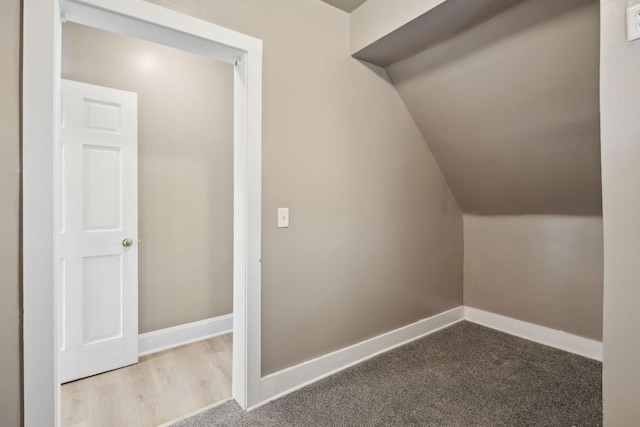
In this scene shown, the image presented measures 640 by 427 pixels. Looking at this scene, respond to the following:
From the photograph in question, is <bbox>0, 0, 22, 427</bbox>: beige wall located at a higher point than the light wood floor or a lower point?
higher

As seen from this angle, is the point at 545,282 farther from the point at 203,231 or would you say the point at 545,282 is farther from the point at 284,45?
the point at 203,231

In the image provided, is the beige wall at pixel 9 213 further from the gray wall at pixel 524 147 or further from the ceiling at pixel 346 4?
the gray wall at pixel 524 147

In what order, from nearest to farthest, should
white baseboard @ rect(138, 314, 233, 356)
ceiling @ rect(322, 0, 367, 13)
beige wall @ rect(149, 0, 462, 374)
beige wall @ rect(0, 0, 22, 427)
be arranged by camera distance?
beige wall @ rect(0, 0, 22, 427), beige wall @ rect(149, 0, 462, 374), ceiling @ rect(322, 0, 367, 13), white baseboard @ rect(138, 314, 233, 356)

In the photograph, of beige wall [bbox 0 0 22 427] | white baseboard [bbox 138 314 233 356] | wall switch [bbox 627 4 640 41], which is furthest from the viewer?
white baseboard [bbox 138 314 233 356]

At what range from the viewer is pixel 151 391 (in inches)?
78.1

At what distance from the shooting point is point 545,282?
2.62 metres

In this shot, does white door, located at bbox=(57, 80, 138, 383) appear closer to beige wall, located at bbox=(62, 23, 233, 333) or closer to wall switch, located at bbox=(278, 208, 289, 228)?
beige wall, located at bbox=(62, 23, 233, 333)

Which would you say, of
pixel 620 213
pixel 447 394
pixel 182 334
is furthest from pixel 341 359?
pixel 620 213

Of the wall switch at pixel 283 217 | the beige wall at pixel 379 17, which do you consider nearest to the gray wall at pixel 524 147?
the beige wall at pixel 379 17

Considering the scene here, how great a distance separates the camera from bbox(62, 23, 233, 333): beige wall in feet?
7.72

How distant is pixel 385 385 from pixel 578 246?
1954mm

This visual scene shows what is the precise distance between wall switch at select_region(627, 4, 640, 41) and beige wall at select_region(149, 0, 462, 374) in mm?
1468

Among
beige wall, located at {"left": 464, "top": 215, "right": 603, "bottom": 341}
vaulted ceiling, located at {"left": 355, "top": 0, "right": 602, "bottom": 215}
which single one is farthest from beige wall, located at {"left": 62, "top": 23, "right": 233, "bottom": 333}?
beige wall, located at {"left": 464, "top": 215, "right": 603, "bottom": 341}

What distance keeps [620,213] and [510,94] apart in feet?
4.27
